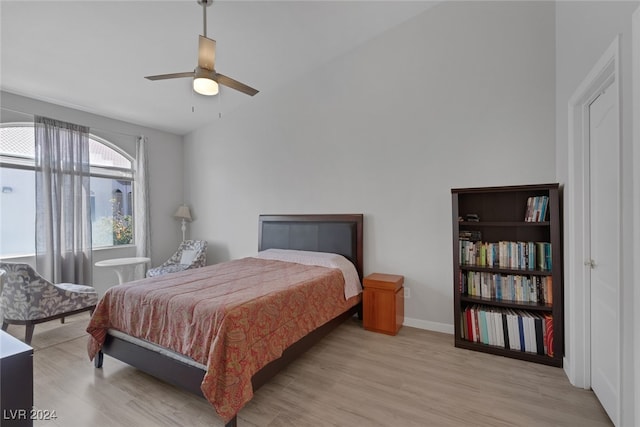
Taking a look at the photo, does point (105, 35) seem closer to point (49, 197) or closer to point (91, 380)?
point (49, 197)

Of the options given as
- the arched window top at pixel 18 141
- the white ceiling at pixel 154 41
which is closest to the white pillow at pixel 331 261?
the white ceiling at pixel 154 41

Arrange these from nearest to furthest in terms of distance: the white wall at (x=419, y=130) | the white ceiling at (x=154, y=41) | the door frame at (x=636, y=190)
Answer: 1. the door frame at (x=636, y=190)
2. the white ceiling at (x=154, y=41)
3. the white wall at (x=419, y=130)

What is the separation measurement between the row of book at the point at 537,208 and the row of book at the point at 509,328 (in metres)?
0.86

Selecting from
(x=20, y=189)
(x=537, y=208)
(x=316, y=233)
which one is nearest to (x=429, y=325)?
(x=537, y=208)

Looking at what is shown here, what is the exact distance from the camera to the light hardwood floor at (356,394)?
1779 mm

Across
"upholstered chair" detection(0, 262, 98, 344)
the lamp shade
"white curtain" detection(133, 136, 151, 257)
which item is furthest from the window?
the lamp shade

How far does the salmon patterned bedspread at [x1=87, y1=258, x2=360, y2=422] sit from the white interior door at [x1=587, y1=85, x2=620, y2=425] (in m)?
1.96

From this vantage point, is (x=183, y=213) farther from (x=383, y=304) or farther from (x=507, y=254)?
(x=507, y=254)

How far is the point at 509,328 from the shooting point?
2.54 metres

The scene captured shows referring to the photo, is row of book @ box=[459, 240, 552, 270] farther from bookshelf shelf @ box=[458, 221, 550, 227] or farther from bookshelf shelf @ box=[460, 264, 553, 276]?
bookshelf shelf @ box=[458, 221, 550, 227]

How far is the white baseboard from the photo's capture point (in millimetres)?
3057

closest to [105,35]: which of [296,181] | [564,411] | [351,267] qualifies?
[296,181]

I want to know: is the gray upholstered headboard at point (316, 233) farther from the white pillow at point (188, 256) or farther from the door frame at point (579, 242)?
the door frame at point (579, 242)

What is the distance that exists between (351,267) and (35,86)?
430 centimetres
